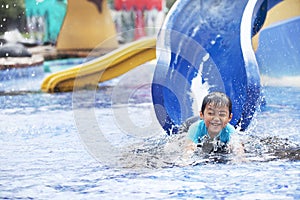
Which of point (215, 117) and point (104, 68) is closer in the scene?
point (215, 117)

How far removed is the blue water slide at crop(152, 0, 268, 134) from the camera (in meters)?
3.73

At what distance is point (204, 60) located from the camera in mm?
4062

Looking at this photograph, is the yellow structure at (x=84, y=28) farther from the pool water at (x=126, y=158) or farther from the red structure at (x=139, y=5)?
the pool water at (x=126, y=158)

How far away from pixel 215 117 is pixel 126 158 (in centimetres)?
54

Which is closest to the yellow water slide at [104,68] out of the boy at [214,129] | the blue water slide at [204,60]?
the blue water slide at [204,60]

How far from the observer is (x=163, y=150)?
3.26 metres

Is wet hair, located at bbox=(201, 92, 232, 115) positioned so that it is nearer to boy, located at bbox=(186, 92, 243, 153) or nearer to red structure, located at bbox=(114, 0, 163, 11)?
boy, located at bbox=(186, 92, 243, 153)

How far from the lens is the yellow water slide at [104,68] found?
6.04 metres

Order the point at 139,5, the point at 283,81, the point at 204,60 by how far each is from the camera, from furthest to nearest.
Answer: the point at 139,5 < the point at 283,81 < the point at 204,60

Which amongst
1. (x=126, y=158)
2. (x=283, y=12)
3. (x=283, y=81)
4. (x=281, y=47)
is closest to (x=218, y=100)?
(x=126, y=158)

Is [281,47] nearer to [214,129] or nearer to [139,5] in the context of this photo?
[139,5]

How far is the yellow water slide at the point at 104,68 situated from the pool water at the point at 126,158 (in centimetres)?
85

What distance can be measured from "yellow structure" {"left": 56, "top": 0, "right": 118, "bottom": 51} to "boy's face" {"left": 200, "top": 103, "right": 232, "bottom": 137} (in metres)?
4.77

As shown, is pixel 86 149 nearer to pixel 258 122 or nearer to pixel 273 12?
pixel 258 122
